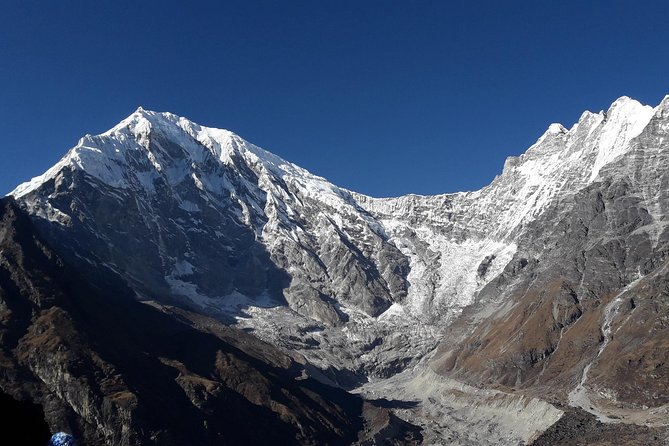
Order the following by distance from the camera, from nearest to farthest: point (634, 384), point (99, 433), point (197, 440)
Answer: point (99, 433) → point (197, 440) → point (634, 384)

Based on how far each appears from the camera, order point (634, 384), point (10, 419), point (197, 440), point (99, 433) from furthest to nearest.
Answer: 1. point (634, 384)
2. point (197, 440)
3. point (99, 433)
4. point (10, 419)

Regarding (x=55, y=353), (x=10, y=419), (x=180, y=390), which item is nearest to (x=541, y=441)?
(x=180, y=390)

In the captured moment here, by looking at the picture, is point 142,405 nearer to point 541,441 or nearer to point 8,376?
point 8,376

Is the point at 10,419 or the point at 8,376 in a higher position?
the point at 8,376

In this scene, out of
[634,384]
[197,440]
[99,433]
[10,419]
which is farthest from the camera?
[634,384]

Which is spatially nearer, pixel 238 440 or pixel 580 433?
pixel 580 433

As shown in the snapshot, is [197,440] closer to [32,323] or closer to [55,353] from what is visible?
[55,353]

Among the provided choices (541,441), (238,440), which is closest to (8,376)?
(238,440)

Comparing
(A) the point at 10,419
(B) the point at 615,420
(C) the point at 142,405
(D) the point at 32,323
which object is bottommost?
(B) the point at 615,420

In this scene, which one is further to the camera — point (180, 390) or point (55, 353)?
point (180, 390)
